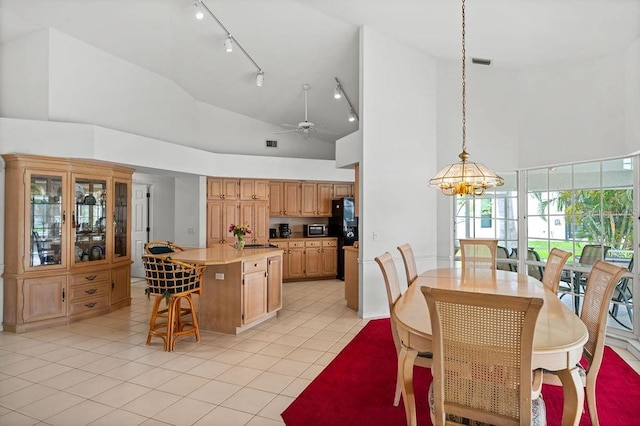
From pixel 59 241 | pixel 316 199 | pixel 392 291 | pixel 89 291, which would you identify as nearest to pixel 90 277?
pixel 89 291

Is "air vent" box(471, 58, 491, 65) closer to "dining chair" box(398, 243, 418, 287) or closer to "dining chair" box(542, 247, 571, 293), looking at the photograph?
"dining chair" box(542, 247, 571, 293)

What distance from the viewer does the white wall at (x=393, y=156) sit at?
4742 millimetres

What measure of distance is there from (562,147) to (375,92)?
251 cm

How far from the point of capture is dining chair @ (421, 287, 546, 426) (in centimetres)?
152

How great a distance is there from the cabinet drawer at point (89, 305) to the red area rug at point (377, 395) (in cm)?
366

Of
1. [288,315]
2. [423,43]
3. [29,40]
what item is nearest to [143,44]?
[29,40]

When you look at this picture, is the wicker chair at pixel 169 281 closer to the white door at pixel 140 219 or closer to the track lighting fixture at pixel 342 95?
the track lighting fixture at pixel 342 95

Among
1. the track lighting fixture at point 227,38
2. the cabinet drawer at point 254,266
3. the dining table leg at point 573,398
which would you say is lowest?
the dining table leg at point 573,398

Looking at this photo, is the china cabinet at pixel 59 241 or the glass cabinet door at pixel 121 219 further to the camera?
the glass cabinet door at pixel 121 219

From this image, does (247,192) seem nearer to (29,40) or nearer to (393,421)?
(29,40)

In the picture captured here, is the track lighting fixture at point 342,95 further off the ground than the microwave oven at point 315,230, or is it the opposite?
the track lighting fixture at point 342,95

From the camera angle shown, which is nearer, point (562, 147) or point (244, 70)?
point (562, 147)

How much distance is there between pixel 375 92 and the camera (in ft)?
15.8

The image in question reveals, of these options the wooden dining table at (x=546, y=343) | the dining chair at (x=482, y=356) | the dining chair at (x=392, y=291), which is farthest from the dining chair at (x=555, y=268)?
the dining chair at (x=482, y=356)
